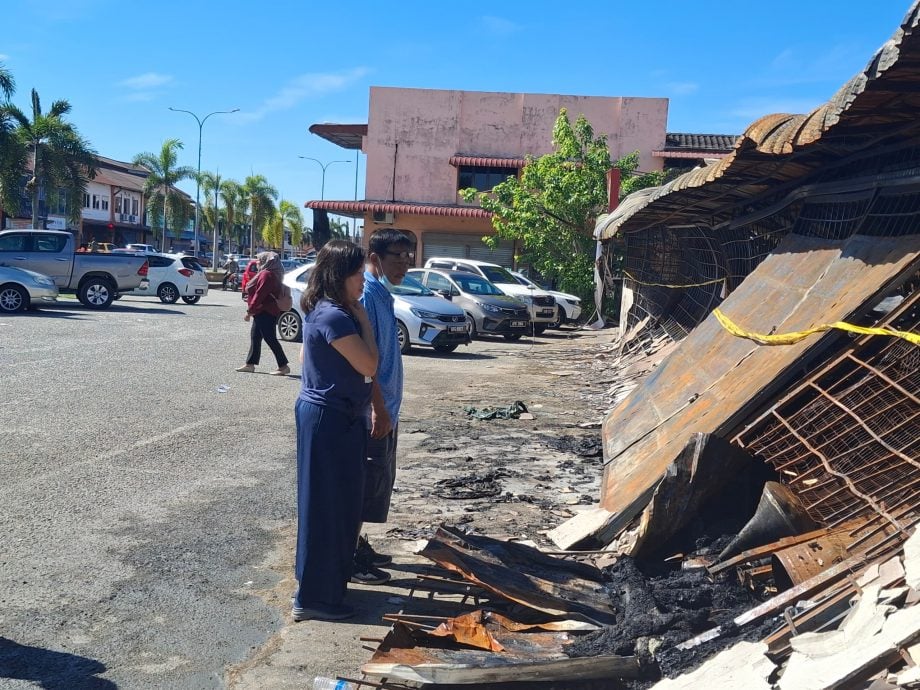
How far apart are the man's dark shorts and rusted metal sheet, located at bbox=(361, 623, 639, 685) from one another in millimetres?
1222

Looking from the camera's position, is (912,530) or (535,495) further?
(535,495)

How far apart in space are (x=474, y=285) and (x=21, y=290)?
32.4ft

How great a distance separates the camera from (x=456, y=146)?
37.6 metres

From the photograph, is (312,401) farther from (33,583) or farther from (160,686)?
(33,583)

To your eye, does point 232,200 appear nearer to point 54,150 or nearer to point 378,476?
point 54,150

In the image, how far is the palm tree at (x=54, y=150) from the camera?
42.9 meters

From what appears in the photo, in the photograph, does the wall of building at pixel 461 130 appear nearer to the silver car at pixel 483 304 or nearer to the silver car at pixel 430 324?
the silver car at pixel 483 304

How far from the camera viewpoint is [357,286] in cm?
448

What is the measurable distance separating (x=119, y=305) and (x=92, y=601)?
71.9 ft

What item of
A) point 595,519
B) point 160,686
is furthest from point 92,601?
point 595,519

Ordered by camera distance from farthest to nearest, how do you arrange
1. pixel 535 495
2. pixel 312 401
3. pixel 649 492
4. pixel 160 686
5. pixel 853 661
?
pixel 535 495 < pixel 649 492 < pixel 312 401 < pixel 160 686 < pixel 853 661

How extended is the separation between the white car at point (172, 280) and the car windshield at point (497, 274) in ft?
29.3

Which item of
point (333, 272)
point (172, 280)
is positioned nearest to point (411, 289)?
point (172, 280)

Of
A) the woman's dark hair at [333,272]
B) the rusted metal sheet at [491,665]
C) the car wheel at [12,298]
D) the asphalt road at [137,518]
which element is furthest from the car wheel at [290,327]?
the rusted metal sheet at [491,665]
